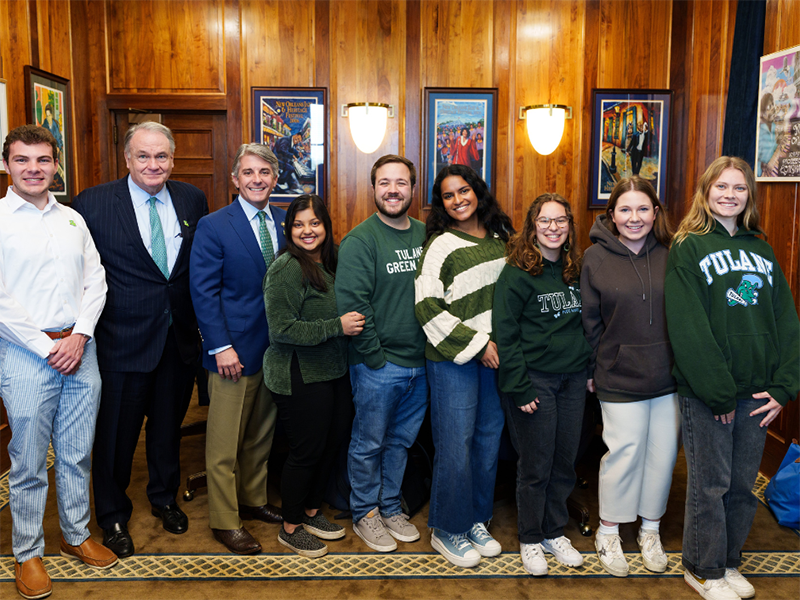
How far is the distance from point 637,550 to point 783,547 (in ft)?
2.04

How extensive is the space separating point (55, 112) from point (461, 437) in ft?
12.2

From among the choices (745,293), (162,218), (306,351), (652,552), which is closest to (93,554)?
(306,351)

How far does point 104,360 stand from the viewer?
2.68 m

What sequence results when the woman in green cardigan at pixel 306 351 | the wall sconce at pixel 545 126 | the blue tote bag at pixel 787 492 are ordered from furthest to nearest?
the wall sconce at pixel 545 126, the blue tote bag at pixel 787 492, the woman in green cardigan at pixel 306 351

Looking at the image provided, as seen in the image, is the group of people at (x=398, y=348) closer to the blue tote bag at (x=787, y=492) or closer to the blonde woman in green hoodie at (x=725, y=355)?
the blonde woman in green hoodie at (x=725, y=355)

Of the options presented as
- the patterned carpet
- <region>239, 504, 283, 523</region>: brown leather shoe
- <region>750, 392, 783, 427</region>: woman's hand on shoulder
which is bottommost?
the patterned carpet

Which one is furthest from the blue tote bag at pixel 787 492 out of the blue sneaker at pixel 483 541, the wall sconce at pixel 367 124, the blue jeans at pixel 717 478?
the wall sconce at pixel 367 124

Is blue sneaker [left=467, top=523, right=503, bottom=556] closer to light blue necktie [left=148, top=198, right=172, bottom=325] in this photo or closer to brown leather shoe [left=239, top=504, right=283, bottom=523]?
brown leather shoe [left=239, top=504, right=283, bottom=523]

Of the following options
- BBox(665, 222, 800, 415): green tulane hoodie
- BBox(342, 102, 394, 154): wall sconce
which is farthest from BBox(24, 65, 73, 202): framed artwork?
BBox(665, 222, 800, 415): green tulane hoodie

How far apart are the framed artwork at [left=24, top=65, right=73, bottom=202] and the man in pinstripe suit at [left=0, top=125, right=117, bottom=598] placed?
197cm

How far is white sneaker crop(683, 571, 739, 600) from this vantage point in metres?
2.33

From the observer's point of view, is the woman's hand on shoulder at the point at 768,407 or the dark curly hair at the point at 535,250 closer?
the woman's hand on shoulder at the point at 768,407

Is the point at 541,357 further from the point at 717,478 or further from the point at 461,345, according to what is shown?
the point at 717,478

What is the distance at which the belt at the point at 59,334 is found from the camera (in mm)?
2402
